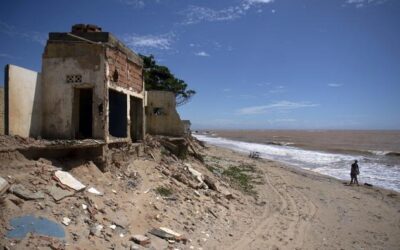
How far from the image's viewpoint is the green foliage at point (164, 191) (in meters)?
10.3

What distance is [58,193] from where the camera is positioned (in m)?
7.43

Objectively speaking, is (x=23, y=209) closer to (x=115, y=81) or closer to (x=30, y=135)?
(x=30, y=135)

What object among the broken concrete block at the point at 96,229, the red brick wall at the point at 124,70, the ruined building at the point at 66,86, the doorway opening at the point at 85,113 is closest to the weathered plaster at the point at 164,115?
the red brick wall at the point at 124,70

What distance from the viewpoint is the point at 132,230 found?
25.5 ft

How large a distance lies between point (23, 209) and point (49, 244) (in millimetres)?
1008

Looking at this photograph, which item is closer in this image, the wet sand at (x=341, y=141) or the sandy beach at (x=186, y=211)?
the sandy beach at (x=186, y=211)

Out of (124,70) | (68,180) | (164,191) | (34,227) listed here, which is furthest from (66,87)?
(34,227)

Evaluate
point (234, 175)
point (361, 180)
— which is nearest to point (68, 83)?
point (234, 175)

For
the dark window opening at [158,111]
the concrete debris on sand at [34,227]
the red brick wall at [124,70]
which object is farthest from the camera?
the dark window opening at [158,111]

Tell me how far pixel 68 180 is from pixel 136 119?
6337 mm

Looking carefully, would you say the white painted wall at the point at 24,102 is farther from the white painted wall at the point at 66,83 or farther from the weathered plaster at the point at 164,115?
the weathered plaster at the point at 164,115

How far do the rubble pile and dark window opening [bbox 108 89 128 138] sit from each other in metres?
1.12

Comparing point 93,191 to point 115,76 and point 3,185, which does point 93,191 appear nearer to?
point 3,185

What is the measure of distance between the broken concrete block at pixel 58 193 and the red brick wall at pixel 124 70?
157 inches
